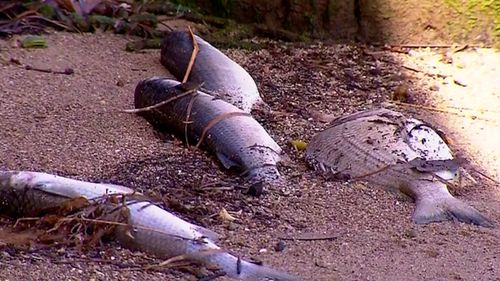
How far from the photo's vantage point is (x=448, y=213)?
359 cm

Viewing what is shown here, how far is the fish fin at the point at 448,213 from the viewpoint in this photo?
11.6 feet

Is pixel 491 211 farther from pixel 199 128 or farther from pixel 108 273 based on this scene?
pixel 108 273

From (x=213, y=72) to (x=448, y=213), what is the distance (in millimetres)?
1551

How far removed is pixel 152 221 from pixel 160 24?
3.00 meters

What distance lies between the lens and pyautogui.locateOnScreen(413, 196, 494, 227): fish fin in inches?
140

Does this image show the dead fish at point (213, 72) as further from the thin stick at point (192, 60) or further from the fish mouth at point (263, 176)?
the fish mouth at point (263, 176)

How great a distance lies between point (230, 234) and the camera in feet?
10.9

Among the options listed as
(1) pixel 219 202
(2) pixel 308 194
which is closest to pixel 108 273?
(1) pixel 219 202

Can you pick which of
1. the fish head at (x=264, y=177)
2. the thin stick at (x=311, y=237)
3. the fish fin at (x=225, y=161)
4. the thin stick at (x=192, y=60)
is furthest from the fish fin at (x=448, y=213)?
the thin stick at (x=192, y=60)

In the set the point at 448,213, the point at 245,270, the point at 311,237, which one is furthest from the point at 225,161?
the point at 245,270

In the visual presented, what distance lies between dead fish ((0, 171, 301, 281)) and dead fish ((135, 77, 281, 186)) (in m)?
0.62

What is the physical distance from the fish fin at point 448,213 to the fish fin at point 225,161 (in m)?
0.71

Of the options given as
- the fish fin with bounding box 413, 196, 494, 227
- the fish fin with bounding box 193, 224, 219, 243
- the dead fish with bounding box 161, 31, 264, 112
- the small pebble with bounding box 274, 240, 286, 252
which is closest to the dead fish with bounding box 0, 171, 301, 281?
the fish fin with bounding box 193, 224, 219, 243

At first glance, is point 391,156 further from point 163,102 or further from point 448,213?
point 163,102
